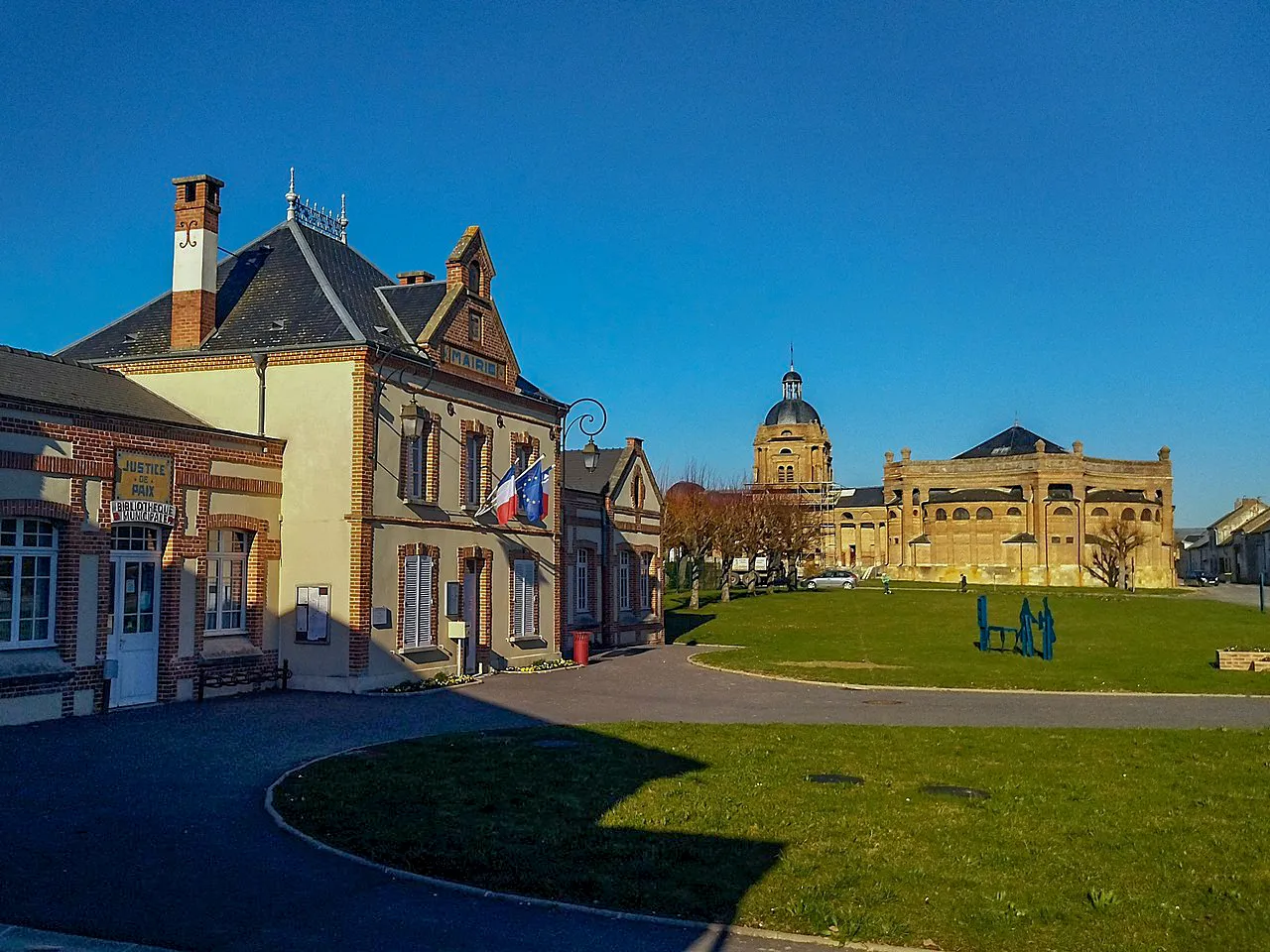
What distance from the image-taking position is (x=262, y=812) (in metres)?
9.98

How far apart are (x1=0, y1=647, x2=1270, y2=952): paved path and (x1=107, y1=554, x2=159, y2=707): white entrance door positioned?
68cm

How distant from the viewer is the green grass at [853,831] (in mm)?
7074

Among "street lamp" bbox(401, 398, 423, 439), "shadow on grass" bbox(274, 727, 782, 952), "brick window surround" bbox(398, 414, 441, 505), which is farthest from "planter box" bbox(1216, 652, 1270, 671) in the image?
"street lamp" bbox(401, 398, 423, 439)

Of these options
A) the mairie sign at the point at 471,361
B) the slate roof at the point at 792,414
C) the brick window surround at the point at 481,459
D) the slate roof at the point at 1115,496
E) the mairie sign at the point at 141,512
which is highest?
the slate roof at the point at 792,414

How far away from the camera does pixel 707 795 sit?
416 inches

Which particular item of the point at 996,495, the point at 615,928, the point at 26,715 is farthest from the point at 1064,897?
the point at 996,495

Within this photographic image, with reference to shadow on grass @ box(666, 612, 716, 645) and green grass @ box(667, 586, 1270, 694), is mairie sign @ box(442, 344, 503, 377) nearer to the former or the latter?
green grass @ box(667, 586, 1270, 694)

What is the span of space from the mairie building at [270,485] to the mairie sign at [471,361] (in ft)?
0.23

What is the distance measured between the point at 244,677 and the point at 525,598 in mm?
8215

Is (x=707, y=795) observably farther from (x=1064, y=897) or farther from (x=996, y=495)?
(x=996, y=495)

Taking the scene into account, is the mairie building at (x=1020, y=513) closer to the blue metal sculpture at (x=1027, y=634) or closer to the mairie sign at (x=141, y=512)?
the blue metal sculpture at (x=1027, y=634)

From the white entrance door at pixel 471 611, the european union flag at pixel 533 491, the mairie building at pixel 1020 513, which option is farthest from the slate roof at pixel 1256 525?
the white entrance door at pixel 471 611

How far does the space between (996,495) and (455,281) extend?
252 feet

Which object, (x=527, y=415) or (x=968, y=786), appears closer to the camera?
(x=968, y=786)
